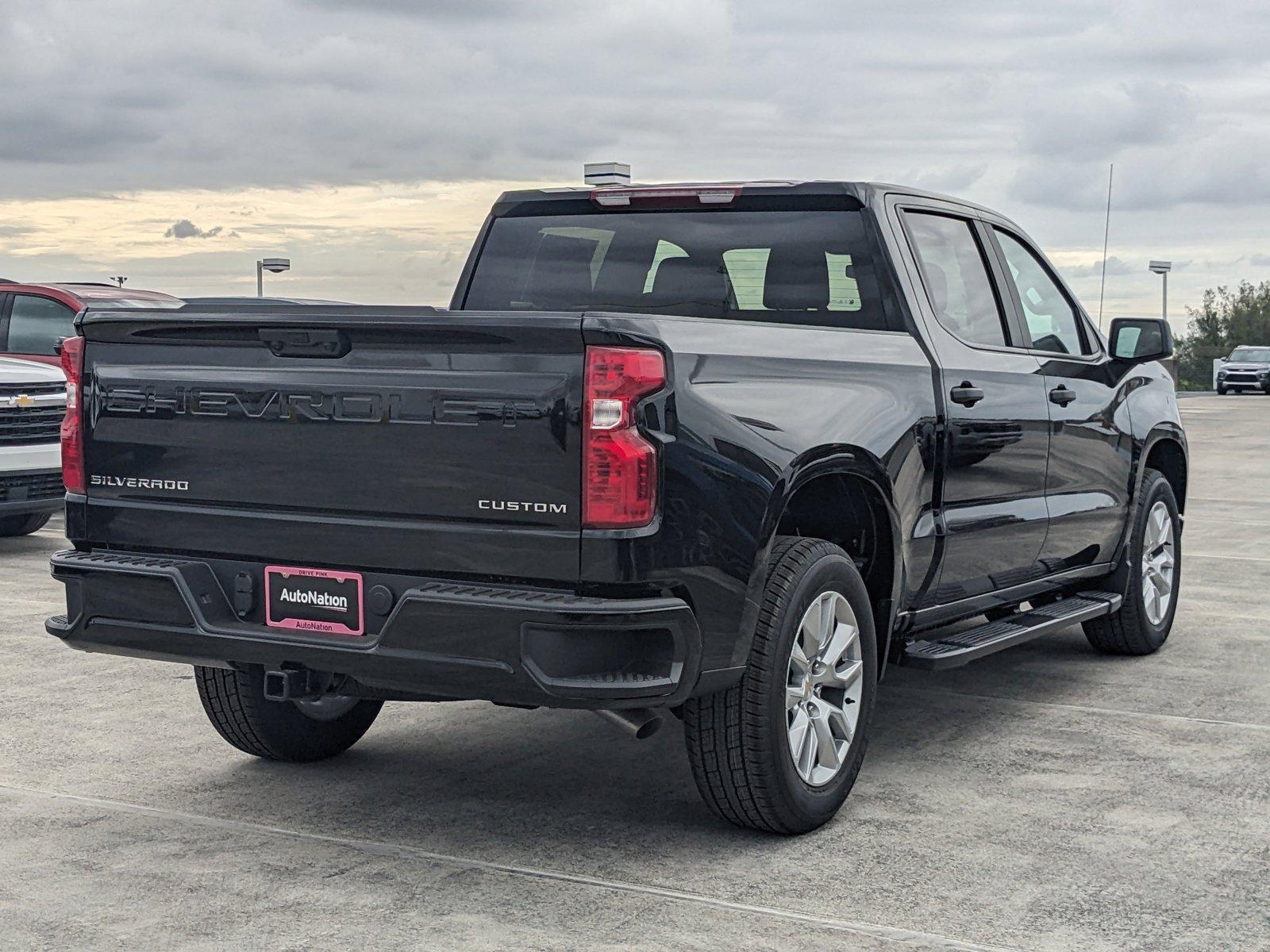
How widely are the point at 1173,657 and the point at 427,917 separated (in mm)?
4837

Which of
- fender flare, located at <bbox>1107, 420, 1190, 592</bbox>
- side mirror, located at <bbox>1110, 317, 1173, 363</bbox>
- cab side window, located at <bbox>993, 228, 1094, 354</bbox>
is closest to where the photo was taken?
cab side window, located at <bbox>993, 228, 1094, 354</bbox>

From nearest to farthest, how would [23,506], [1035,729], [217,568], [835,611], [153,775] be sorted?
[217,568] → [835,611] → [153,775] → [1035,729] → [23,506]

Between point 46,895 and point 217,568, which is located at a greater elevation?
point 217,568

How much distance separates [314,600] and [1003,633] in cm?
284

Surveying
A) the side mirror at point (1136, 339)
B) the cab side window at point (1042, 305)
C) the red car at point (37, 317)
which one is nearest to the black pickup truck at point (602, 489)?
the cab side window at point (1042, 305)

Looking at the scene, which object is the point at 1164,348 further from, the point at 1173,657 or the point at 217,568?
the point at 217,568

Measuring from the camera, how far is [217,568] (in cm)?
477

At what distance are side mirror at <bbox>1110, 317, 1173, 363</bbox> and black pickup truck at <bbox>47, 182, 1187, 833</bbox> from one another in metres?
1.33

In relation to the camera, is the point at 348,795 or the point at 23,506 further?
the point at 23,506

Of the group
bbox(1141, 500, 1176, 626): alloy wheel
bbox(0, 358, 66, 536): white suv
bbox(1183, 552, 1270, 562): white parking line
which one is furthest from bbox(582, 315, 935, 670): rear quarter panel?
bbox(0, 358, 66, 536): white suv

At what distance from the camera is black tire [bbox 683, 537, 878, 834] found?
473cm

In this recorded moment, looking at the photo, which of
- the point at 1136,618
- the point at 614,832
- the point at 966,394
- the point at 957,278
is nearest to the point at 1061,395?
the point at 957,278

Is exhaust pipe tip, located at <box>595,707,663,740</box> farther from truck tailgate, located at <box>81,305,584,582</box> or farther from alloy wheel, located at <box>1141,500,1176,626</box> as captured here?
alloy wheel, located at <box>1141,500,1176,626</box>

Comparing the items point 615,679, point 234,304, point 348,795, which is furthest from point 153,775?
point 615,679
